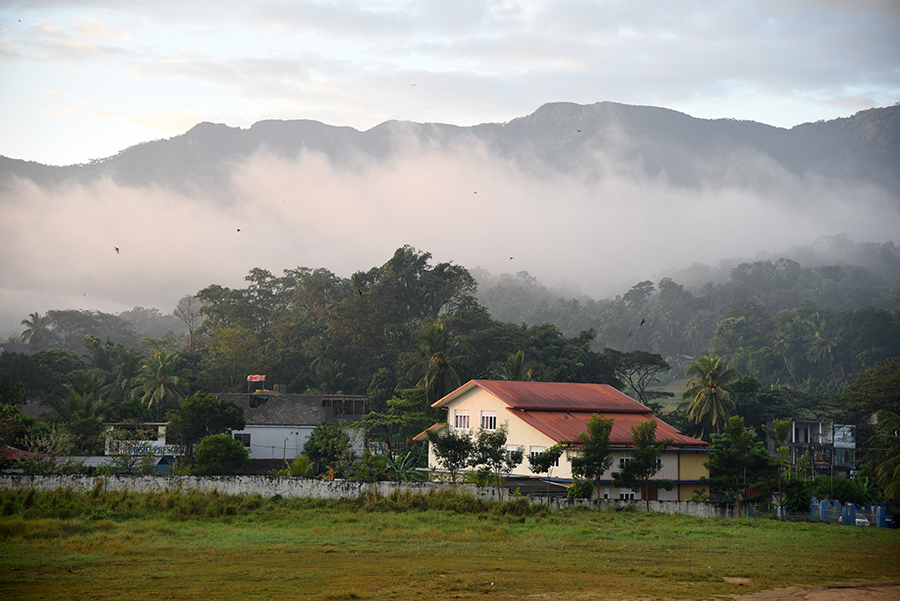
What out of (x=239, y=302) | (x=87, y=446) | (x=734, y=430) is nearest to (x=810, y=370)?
(x=239, y=302)

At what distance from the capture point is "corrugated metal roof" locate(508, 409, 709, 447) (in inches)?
1810

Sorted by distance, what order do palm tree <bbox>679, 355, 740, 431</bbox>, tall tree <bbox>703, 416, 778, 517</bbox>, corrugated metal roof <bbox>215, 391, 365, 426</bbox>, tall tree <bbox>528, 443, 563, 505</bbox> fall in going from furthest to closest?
A: 1. corrugated metal roof <bbox>215, 391, 365, 426</bbox>
2. palm tree <bbox>679, 355, 740, 431</bbox>
3. tall tree <bbox>703, 416, 778, 517</bbox>
4. tall tree <bbox>528, 443, 563, 505</bbox>

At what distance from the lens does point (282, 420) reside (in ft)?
234

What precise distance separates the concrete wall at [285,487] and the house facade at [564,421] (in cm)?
551

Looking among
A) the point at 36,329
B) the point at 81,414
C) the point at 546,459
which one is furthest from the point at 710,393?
the point at 36,329

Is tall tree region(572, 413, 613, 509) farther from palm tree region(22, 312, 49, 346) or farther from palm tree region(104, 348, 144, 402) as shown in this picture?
palm tree region(22, 312, 49, 346)

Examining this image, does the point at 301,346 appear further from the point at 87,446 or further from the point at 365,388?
the point at 87,446

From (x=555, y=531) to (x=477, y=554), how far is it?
19.8 ft

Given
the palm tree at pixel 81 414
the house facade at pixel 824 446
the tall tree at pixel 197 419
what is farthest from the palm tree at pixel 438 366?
the house facade at pixel 824 446

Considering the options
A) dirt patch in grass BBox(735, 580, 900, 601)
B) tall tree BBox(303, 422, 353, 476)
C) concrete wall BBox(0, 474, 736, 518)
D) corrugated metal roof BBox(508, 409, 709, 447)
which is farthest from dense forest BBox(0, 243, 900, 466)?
dirt patch in grass BBox(735, 580, 900, 601)

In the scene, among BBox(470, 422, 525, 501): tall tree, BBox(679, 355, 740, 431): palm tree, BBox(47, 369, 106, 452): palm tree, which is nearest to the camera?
BBox(470, 422, 525, 501): tall tree

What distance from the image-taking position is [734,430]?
136ft

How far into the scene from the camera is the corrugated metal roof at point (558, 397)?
168ft

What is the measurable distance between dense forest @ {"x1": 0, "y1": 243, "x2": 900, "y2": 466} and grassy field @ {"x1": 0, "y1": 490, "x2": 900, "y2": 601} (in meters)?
27.2
